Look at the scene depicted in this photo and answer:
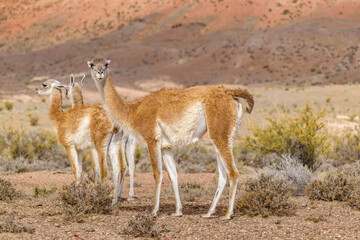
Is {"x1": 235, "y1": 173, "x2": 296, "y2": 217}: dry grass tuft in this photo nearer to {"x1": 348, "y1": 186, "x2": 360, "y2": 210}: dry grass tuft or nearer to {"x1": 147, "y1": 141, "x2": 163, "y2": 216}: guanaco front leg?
{"x1": 348, "y1": 186, "x2": 360, "y2": 210}: dry grass tuft

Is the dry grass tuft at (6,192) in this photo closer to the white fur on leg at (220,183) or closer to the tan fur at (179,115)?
the tan fur at (179,115)

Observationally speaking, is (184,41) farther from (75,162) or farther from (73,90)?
(75,162)

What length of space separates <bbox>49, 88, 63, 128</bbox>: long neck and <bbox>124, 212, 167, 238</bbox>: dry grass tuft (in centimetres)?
347

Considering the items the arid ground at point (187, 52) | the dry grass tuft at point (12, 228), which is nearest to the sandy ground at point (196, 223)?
the dry grass tuft at point (12, 228)

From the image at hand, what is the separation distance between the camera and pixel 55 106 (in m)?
9.87

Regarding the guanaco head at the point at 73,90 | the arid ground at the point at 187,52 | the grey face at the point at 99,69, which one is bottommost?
the arid ground at the point at 187,52

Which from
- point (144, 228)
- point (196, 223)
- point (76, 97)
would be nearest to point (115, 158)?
point (76, 97)

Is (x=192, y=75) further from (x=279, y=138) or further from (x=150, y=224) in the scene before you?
(x=150, y=224)

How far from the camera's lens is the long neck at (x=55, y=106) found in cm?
963

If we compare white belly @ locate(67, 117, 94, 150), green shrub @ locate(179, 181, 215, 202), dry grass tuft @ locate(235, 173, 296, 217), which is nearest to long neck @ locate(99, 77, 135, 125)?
white belly @ locate(67, 117, 94, 150)

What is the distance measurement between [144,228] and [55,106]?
4160mm

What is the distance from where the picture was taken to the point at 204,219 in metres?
7.38

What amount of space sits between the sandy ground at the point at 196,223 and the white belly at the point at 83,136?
3.26ft

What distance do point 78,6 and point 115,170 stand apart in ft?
256
